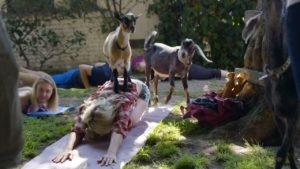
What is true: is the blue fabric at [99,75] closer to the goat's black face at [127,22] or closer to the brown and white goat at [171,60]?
the brown and white goat at [171,60]

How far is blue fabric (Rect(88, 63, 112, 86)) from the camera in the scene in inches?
332

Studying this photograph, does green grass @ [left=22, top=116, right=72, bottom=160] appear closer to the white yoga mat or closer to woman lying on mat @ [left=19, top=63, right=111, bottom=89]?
the white yoga mat

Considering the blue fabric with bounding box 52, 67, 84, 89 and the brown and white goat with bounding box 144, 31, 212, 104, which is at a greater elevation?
the brown and white goat with bounding box 144, 31, 212, 104

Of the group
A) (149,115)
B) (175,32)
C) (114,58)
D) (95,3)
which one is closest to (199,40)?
(175,32)

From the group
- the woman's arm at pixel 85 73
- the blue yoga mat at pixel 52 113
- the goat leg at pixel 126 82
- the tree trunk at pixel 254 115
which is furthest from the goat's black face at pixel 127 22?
the woman's arm at pixel 85 73

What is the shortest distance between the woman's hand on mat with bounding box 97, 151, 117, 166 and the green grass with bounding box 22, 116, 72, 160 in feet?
2.29

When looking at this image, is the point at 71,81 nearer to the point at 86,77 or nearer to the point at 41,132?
the point at 86,77

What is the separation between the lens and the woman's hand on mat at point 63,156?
12.7 feet

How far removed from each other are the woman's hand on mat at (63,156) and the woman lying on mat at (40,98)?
1989mm

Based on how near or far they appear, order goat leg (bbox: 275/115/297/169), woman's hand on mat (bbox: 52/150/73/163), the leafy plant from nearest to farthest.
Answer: goat leg (bbox: 275/115/297/169)
woman's hand on mat (bbox: 52/150/73/163)
the leafy plant

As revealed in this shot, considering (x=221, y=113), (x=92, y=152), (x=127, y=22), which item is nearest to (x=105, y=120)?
(x=92, y=152)

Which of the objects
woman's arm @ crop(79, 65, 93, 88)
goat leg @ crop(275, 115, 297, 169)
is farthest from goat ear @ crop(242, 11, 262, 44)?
woman's arm @ crop(79, 65, 93, 88)

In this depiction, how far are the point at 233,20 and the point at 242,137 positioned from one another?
6.05 m

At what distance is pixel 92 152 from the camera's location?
13.3ft
